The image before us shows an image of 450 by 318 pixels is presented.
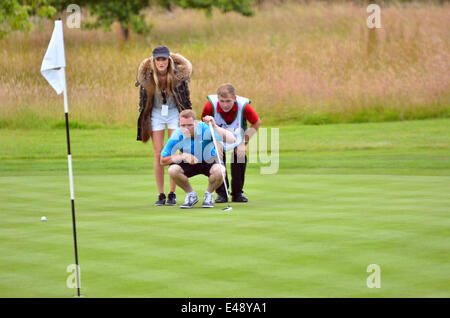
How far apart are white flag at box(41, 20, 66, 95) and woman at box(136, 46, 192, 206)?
3.89 meters

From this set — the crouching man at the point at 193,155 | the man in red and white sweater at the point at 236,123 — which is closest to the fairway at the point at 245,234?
the man in red and white sweater at the point at 236,123

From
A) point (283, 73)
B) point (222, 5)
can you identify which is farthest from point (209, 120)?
point (222, 5)

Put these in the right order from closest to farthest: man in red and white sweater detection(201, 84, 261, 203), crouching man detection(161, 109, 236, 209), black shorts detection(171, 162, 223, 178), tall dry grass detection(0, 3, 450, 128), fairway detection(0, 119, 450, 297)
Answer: fairway detection(0, 119, 450, 297) < crouching man detection(161, 109, 236, 209) < black shorts detection(171, 162, 223, 178) < man in red and white sweater detection(201, 84, 261, 203) < tall dry grass detection(0, 3, 450, 128)

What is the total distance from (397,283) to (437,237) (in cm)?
199

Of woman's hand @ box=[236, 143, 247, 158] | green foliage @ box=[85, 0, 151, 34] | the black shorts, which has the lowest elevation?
the black shorts

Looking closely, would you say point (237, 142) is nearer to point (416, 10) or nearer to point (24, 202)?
point (24, 202)

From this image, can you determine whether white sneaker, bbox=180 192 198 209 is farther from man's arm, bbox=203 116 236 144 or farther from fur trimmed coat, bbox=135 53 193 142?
fur trimmed coat, bbox=135 53 193 142

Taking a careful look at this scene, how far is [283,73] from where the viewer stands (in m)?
26.8

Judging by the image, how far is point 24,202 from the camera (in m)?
11.5

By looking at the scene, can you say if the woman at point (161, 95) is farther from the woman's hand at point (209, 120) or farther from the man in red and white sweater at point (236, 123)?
the woman's hand at point (209, 120)

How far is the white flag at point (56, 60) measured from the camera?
23.1 feet

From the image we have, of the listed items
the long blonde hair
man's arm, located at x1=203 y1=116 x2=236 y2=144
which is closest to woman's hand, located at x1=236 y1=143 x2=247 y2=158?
man's arm, located at x1=203 y1=116 x2=236 y2=144

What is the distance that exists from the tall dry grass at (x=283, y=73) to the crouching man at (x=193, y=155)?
13.3m

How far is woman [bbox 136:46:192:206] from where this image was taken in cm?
1120
